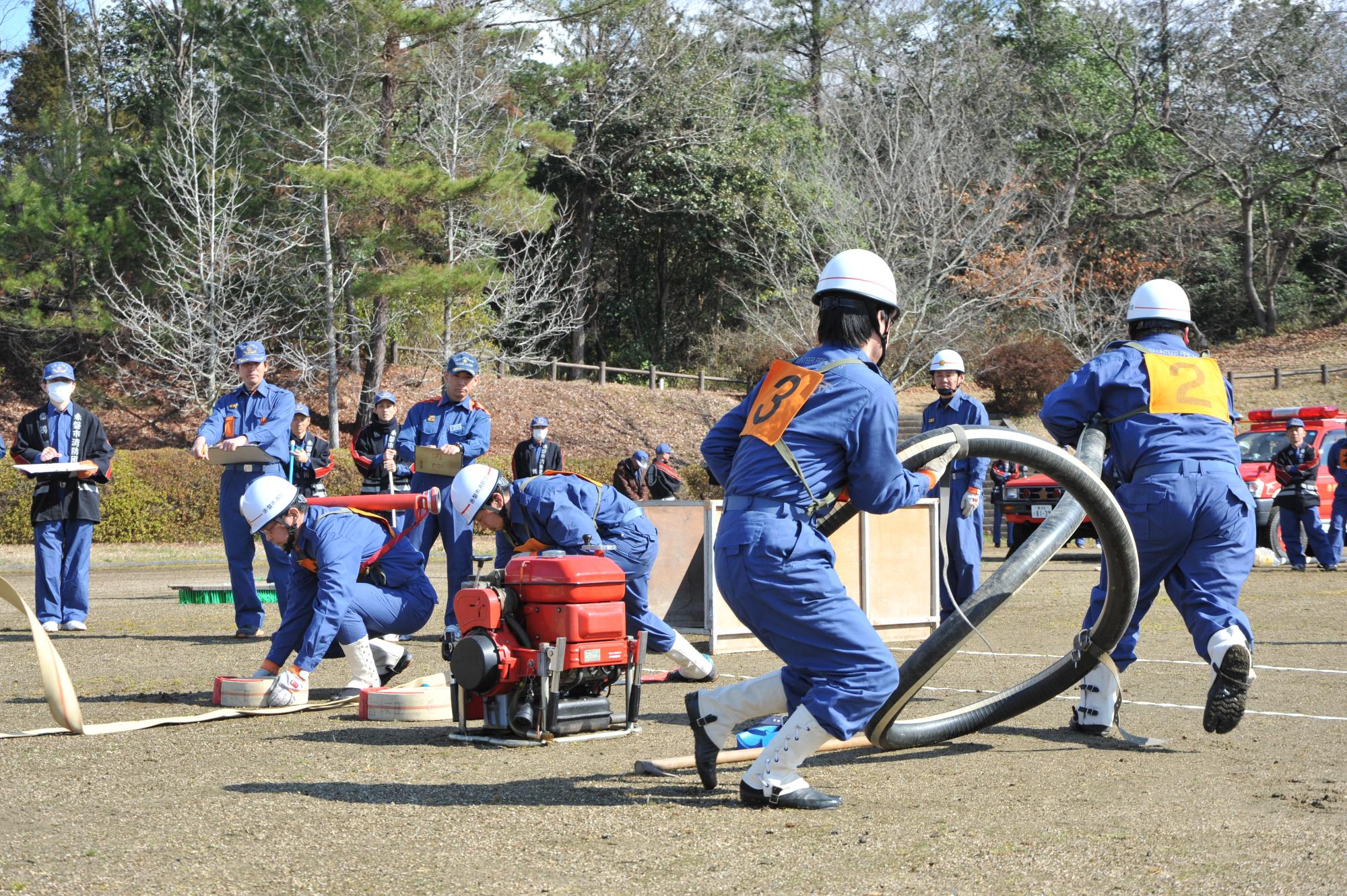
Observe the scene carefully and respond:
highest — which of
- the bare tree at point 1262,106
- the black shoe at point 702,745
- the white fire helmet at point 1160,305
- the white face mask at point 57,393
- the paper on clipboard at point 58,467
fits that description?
the bare tree at point 1262,106

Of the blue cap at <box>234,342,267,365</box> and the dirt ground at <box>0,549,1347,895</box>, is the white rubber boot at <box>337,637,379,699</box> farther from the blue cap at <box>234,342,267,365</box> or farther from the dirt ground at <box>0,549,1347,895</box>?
the blue cap at <box>234,342,267,365</box>

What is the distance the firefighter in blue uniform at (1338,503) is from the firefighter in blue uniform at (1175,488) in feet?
41.8

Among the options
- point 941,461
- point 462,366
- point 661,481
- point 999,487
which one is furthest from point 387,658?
point 999,487

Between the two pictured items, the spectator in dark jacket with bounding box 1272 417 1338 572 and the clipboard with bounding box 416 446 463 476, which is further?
the spectator in dark jacket with bounding box 1272 417 1338 572

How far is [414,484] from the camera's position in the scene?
10.8 metres

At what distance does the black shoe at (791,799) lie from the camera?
4.88m

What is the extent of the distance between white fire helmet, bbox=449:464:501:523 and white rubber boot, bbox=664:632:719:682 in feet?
5.07

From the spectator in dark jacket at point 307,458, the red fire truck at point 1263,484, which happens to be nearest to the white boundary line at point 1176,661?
the spectator in dark jacket at point 307,458

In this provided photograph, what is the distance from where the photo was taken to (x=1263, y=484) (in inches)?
776

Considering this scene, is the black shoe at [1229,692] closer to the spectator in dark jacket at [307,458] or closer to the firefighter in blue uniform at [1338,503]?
the spectator in dark jacket at [307,458]

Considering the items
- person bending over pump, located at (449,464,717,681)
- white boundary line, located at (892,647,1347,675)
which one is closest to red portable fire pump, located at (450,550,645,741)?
person bending over pump, located at (449,464,717,681)

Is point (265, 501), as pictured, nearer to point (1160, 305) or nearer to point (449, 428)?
point (449, 428)

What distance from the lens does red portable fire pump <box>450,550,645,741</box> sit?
6.04 meters

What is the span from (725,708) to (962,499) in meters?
5.17
